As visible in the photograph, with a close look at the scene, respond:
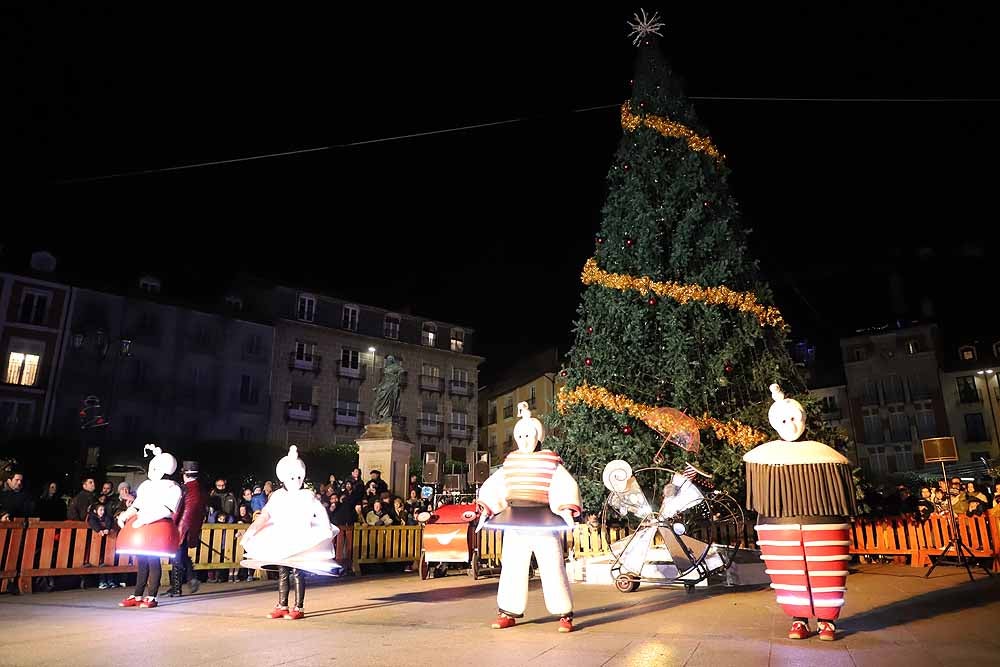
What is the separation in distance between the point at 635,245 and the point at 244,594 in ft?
28.1

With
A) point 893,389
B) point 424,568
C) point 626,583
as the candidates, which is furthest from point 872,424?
point 626,583

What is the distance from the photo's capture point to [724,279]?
11.7 meters

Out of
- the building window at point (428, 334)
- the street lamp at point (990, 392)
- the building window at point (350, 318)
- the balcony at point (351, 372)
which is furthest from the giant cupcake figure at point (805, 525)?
the building window at point (428, 334)

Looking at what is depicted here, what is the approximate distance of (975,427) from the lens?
1642 inches

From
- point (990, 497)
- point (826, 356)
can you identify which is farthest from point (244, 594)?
point (826, 356)

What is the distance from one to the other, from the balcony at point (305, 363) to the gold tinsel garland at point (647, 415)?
36.3 meters

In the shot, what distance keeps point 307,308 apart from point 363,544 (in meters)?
34.7

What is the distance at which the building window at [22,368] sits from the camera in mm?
35406

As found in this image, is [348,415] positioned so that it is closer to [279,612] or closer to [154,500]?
[154,500]

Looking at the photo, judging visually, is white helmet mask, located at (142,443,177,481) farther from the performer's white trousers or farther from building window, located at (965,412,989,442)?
building window, located at (965,412,989,442)

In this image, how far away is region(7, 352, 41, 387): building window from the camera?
1394 inches

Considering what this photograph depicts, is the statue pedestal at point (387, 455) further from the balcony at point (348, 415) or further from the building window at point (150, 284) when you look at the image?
the building window at point (150, 284)

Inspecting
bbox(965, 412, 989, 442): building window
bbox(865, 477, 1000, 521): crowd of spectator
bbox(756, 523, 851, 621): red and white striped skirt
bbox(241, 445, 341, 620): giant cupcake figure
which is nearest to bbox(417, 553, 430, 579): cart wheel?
bbox(241, 445, 341, 620): giant cupcake figure

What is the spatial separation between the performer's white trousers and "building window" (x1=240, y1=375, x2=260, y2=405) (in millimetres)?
40010
